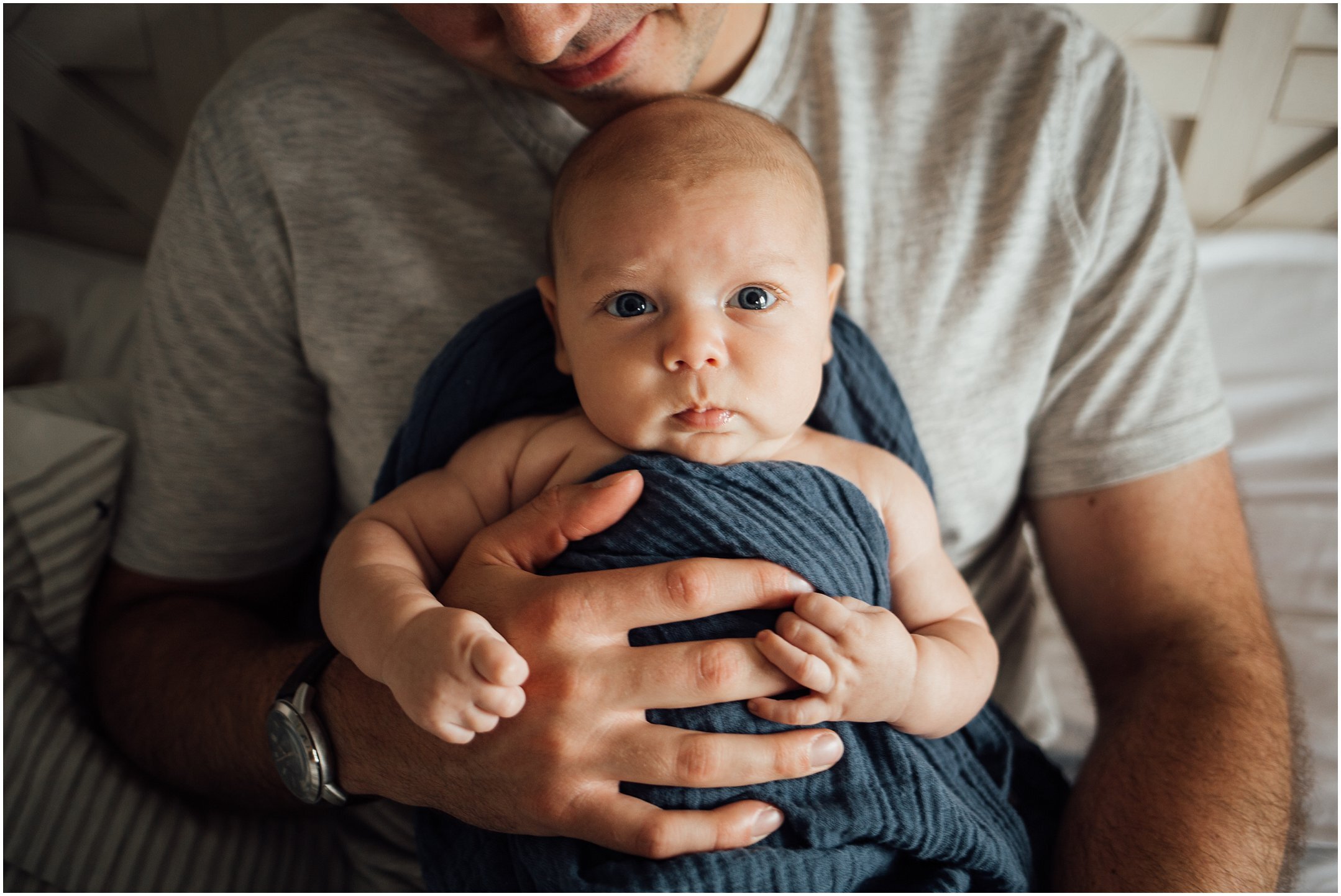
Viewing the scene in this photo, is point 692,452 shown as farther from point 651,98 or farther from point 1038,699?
point 1038,699

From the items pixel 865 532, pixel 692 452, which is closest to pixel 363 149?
pixel 692 452

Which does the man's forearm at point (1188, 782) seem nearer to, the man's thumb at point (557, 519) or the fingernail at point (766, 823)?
the fingernail at point (766, 823)

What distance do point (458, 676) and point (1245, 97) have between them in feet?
5.19

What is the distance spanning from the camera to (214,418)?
1.12 meters

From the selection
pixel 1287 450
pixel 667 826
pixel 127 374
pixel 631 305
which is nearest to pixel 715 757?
pixel 667 826

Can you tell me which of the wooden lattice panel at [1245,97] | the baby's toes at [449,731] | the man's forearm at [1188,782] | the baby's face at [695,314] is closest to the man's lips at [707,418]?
the baby's face at [695,314]

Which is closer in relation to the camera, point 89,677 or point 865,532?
point 865,532

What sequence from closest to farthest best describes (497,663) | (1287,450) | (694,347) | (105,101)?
(497,663), (694,347), (1287,450), (105,101)

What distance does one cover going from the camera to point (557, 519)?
0.78 meters

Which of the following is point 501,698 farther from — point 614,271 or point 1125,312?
point 1125,312

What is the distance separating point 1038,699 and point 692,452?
79cm

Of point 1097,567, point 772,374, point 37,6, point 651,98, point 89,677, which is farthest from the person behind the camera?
point 37,6

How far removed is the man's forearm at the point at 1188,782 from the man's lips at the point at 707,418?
59 centimetres

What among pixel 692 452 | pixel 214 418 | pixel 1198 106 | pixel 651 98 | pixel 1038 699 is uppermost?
pixel 651 98
